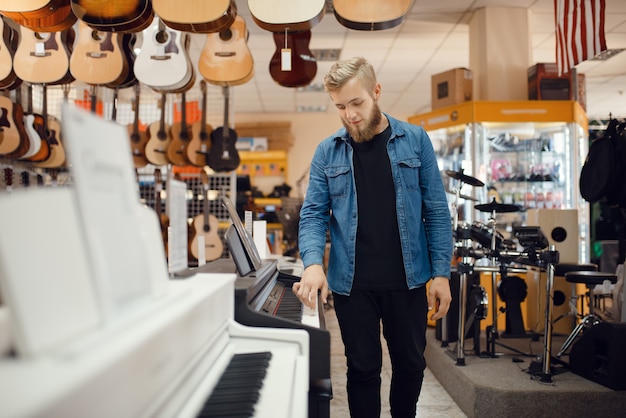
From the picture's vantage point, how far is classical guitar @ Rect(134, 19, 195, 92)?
4.07 meters

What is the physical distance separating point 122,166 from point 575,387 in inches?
112

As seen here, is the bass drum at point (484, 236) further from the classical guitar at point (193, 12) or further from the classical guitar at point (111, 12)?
the classical guitar at point (111, 12)

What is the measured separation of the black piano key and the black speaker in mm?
2289

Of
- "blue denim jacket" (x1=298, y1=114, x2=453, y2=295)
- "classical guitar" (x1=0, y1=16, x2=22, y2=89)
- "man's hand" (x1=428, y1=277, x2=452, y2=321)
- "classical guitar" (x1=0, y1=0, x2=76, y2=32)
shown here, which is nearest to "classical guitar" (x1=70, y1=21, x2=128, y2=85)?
"classical guitar" (x1=0, y1=16, x2=22, y2=89)

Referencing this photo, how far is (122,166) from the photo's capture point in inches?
33.7

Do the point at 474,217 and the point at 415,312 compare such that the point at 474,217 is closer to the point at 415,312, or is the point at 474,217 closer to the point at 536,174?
the point at 536,174

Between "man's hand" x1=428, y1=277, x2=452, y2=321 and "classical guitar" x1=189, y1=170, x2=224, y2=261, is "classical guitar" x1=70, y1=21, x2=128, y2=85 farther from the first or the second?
"man's hand" x1=428, y1=277, x2=452, y2=321

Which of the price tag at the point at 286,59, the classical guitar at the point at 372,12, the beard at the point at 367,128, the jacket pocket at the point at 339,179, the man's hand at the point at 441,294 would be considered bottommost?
the man's hand at the point at 441,294

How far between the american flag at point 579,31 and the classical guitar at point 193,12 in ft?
10.2

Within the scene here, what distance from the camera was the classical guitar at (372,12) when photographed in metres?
3.18

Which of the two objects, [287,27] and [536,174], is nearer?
[287,27]

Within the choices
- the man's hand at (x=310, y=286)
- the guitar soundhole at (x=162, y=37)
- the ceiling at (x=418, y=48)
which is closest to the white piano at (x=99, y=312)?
the man's hand at (x=310, y=286)

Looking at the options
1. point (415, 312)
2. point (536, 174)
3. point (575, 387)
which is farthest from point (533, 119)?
point (415, 312)

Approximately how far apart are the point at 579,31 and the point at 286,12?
2.84 m
